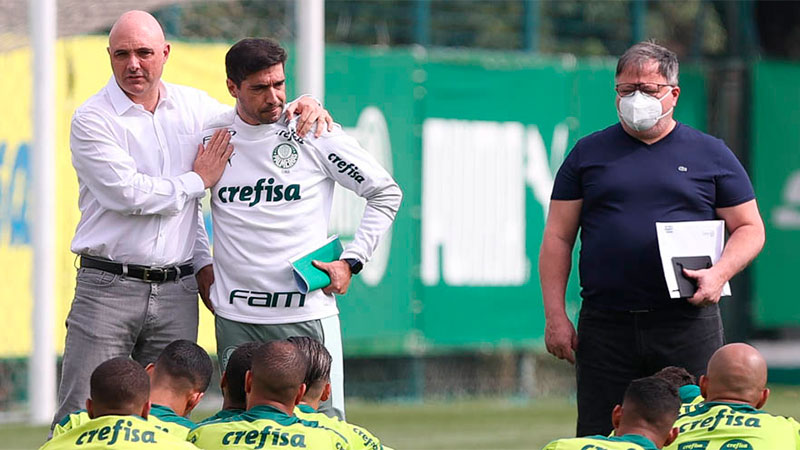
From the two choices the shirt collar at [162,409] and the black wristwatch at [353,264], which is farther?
the black wristwatch at [353,264]

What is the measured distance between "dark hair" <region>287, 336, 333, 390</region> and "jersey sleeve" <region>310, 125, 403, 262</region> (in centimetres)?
62

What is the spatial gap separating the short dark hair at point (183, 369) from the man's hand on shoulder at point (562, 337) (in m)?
1.60

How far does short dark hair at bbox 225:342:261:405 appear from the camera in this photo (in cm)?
547

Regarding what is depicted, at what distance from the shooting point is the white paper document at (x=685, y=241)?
613cm

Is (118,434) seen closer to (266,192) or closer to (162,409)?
(162,409)

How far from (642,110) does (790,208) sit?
27.9 ft

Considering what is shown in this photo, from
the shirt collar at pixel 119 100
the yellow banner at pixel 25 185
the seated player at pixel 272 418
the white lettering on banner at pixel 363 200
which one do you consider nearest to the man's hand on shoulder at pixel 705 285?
the seated player at pixel 272 418

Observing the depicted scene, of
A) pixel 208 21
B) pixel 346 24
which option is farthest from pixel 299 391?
pixel 346 24

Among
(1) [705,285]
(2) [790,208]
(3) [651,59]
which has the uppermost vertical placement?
(3) [651,59]

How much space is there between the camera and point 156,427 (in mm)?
5031

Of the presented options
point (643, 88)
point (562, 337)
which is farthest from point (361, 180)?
point (643, 88)

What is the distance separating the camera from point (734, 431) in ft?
17.1

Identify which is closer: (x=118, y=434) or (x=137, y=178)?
(x=118, y=434)

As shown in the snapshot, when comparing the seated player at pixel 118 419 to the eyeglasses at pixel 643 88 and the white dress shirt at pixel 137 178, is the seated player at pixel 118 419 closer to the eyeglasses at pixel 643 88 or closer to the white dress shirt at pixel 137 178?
the white dress shirt at pixel 137 178
